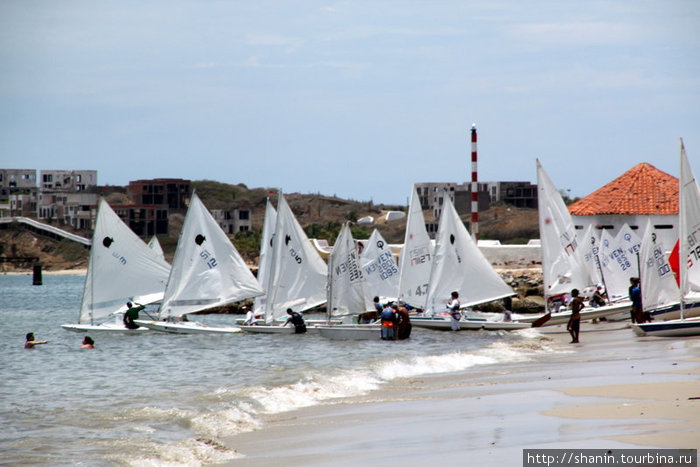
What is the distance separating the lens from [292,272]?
34094 mm

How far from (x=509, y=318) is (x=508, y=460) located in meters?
22.5

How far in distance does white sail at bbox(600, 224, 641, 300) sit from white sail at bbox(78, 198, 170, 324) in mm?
19035

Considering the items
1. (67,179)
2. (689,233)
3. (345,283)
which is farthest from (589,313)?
(67,179)

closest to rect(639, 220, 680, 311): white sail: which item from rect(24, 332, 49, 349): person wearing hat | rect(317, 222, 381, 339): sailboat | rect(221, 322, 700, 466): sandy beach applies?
rect(221, 322, 700, 466): sandy beach

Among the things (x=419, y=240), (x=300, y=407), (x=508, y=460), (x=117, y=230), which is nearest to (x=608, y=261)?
(x=419, y=240)

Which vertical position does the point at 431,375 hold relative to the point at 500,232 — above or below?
below

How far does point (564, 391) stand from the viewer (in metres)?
15.0

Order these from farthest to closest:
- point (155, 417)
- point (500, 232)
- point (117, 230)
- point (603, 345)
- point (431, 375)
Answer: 1. point (500, 232)
2. point (117, 230)
3. point (603, 345)
4. point (431, 375)
5. point (155, 417)

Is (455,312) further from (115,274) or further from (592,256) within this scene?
(592,256)

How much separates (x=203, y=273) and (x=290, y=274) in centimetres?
321

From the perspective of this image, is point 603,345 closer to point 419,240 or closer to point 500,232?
point 419,240

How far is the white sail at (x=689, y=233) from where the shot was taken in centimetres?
2453

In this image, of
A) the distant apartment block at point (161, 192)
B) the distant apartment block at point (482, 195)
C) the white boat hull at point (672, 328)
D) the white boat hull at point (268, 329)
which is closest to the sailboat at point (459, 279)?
the white boat hull at point (268, 329)

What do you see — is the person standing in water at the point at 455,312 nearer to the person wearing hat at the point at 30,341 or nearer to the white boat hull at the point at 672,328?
the white boat hull at the point at 672,328
